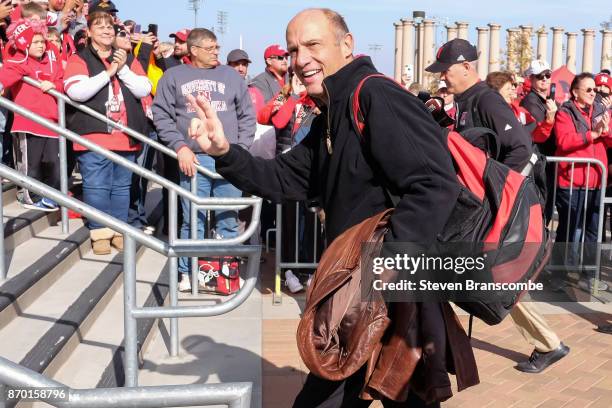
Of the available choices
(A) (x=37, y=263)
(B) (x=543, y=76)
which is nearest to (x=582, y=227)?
(B) (x=543, y=76)

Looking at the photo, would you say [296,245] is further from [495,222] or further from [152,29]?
[495,222]

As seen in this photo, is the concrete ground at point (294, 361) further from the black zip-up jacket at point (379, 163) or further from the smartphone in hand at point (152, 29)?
the smartphone in hand at point (152, 29)

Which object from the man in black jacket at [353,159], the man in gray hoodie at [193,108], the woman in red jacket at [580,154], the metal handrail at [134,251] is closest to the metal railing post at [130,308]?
the metal handrail at [134,251]

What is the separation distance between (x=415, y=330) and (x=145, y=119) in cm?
481

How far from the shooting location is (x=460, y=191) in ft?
8.13

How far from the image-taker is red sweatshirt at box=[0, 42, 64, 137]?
20.2ft

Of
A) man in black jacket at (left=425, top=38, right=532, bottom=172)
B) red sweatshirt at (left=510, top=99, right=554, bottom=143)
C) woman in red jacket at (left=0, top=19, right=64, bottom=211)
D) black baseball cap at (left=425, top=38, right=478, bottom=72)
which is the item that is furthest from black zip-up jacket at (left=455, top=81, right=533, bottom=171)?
woman in red jacket at (left=0, top=19, right=64, bottom=211)

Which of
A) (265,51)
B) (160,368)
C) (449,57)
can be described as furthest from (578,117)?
(160,368)

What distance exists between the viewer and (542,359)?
498 cm

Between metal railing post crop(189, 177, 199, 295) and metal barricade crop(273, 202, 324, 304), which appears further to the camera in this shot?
metal barricade crop(273, 202, 324, 304)

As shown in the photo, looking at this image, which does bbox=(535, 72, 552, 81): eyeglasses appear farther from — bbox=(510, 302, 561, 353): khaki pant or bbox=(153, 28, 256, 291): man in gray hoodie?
bbox=(510, 302, 561, 353): khaki pant

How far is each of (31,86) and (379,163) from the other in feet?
16.1

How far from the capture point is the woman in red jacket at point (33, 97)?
6.18 meters

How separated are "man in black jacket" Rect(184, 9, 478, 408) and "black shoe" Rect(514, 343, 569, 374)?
8.10ft
